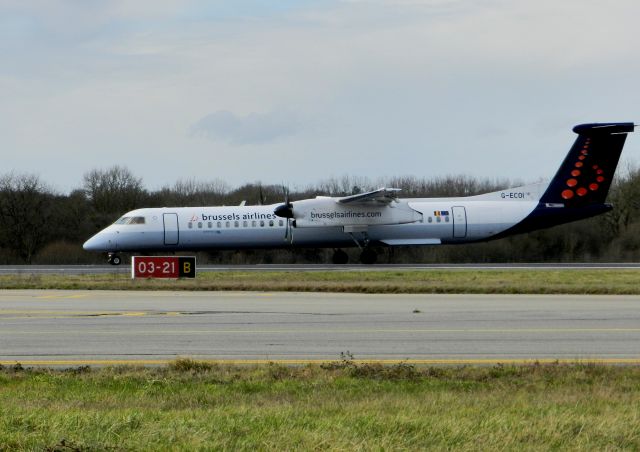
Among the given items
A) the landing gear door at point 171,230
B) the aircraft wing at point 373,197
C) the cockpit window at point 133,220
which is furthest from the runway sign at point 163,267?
the aircraft wing at point 373,197

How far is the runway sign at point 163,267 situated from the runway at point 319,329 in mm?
6344

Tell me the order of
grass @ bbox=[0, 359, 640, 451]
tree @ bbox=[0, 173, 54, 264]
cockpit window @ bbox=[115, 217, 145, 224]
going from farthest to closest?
tree @ bbox=[0, 173, 54, 264], cockpit window @ bbox=[115, 217, 145, 224], grass @ bbox=[0, 359, 640, 451]

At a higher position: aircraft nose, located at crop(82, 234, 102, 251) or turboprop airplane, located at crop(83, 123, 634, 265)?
turboprop airplane, located at crop(83, 123, 634, 265)

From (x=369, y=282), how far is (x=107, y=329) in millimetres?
12687

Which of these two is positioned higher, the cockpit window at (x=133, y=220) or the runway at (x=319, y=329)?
the cockpit window at (x=133, y=220)

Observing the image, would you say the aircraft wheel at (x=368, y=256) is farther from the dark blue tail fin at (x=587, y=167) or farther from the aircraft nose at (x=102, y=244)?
the aircraft nose at (x=102, y=244)

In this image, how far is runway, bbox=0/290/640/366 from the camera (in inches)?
485

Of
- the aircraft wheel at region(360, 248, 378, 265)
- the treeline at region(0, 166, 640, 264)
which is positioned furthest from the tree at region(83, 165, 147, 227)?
the aircraft wheel at region(360, 248, 378, 265)

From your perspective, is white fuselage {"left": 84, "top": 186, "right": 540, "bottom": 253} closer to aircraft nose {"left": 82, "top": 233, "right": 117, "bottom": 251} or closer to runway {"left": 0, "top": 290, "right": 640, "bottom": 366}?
aircraft nose {"left": 82, "top": 233, "right": 117, "bottom": 251}

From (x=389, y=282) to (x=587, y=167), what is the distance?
14.9 meters

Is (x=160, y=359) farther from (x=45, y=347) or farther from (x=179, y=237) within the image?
(x=179, y=237)

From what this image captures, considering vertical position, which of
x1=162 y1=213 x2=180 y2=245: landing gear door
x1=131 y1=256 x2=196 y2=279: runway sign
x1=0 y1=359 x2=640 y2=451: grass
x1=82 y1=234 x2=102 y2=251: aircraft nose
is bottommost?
x1=0 y1=359 x2=640 y2=451: grass

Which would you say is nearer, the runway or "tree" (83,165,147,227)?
the runway

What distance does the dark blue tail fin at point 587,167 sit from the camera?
37.6 m
